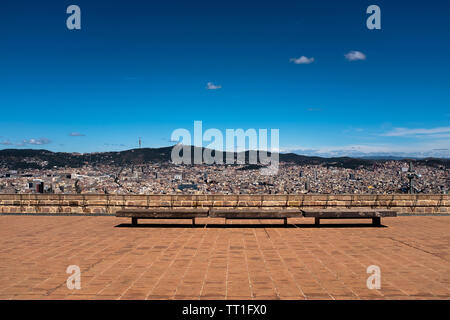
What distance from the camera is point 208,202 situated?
1003 cm

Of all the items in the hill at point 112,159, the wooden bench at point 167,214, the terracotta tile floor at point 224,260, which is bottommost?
the terracotta tile floor at point 224,260

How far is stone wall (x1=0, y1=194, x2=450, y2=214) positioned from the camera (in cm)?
1011

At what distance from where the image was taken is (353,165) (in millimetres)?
43969

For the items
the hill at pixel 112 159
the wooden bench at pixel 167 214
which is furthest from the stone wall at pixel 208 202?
the hill at pixel 112 159

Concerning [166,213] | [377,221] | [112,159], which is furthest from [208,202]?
[112,159]

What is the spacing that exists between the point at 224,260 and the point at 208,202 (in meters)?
4.82

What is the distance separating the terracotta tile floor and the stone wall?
159cm

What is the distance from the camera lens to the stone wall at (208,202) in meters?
10.1

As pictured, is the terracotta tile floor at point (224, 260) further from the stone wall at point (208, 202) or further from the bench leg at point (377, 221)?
the stone wall at point (208, 202)

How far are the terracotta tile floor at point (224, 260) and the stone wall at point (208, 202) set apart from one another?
5.23 ft

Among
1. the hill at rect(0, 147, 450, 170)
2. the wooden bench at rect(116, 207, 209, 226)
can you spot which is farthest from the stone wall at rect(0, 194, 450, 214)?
the hill at rect(0, 147, 450, 170)
